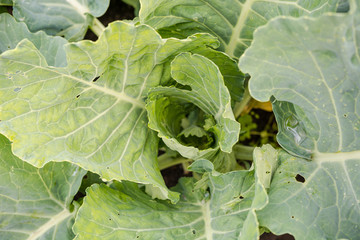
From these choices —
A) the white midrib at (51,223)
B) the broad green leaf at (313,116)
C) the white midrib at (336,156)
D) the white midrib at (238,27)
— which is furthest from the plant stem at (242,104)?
the white midrib at (51,223)

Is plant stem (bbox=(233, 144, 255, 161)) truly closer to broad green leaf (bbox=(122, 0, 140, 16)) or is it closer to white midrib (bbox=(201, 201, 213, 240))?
white midrib (bbox=(201, 201, 213, 240))

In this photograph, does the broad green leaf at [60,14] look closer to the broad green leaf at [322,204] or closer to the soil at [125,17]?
the soil at [125,17]

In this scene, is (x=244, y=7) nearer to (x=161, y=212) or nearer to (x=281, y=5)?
(x=281, y=5)

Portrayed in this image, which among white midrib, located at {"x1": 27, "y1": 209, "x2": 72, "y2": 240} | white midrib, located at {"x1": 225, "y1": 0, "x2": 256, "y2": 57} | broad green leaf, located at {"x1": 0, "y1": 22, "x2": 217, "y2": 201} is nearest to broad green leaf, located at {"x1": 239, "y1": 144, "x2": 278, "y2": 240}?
broad green leaf, located at {"x1": 0, "y1": 22, "x2": 217, "y2": 201}

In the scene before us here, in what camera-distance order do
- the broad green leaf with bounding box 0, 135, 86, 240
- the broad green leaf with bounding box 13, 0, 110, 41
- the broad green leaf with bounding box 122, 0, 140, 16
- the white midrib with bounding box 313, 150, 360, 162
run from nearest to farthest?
the white midrib with bounding box 313, 150, 360, 162 < the broad green leaf with bounding box 0, 135, 86, 240 < the broad green leaf with bounding box 13, 0, 110, 41 < the broad green leaf with bounding box 122, 0, 140, 16

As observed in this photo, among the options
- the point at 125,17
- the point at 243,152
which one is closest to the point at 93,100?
the point at 243,152
